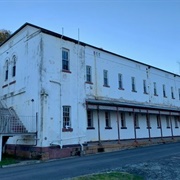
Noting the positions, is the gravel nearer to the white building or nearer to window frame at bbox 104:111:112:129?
the white building

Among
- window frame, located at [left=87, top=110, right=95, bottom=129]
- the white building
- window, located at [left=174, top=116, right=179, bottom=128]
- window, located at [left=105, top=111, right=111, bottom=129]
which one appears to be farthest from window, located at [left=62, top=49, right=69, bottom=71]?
window, located at [left=174, top=116, right=179, bottom=128]

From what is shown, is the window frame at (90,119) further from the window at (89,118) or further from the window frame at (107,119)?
the window frame at (107,119)

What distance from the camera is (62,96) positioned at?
64.6 feet

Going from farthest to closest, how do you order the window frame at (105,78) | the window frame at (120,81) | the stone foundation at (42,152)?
1. the window frame at (120,81)
2. the window frame at (105,78)
3. the stone foundation at (42,152)

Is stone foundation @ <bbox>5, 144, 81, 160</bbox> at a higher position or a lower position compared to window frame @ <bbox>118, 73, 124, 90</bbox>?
lower

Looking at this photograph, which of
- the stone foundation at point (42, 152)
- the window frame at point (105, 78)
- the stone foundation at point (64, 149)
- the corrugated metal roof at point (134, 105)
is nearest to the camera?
the stone foundation at point (42, 152)

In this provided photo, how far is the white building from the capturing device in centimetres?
1838

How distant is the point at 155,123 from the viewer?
3130 centimetres

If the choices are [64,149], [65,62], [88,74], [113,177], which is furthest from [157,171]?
[88,74]

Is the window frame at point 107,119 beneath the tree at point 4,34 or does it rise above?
beneath

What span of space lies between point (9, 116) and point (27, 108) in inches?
56.9

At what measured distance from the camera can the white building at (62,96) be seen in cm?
1838

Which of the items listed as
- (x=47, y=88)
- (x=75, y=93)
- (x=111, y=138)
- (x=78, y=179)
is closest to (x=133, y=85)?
(x=111, y=138)

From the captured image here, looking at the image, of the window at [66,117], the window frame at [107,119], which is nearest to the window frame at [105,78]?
the window frame at [107,119]
